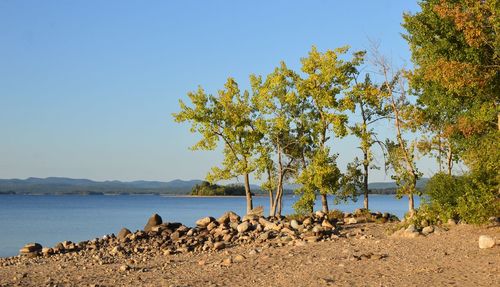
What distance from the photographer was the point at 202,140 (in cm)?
3947

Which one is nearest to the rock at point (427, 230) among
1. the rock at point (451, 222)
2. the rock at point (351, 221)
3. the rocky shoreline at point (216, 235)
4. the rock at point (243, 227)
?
the rock at point (451, 222)

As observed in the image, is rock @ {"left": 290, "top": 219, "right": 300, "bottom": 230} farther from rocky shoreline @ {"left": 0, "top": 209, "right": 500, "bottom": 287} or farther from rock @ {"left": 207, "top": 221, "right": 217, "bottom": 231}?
rock @ {"left": 207, "top": 221, "right": 217, "bottom": 231}

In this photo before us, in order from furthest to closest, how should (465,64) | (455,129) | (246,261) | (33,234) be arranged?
(33,234) → (455,129) → (465,64) → (246,261)

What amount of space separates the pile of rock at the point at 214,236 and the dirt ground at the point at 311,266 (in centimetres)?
95

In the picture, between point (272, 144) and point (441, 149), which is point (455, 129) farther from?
point (272, 144)

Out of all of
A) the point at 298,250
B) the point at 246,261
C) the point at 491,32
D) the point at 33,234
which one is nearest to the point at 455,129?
the point at 491,32

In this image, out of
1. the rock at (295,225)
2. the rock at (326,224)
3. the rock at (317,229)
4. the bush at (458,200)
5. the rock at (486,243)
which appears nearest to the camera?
the rock at (486,243)

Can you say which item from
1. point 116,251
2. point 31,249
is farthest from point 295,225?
point 31,249

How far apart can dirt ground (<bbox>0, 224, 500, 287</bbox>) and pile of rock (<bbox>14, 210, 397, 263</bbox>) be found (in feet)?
3.12

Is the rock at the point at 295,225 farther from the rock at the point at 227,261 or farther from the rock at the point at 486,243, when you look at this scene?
the rock at the point at 486,243

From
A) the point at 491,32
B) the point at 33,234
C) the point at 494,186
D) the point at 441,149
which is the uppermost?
the point at 491,32

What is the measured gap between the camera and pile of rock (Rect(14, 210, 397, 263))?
988 inches

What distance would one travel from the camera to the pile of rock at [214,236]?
82.3 ft

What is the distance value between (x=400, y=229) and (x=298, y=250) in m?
4.46
